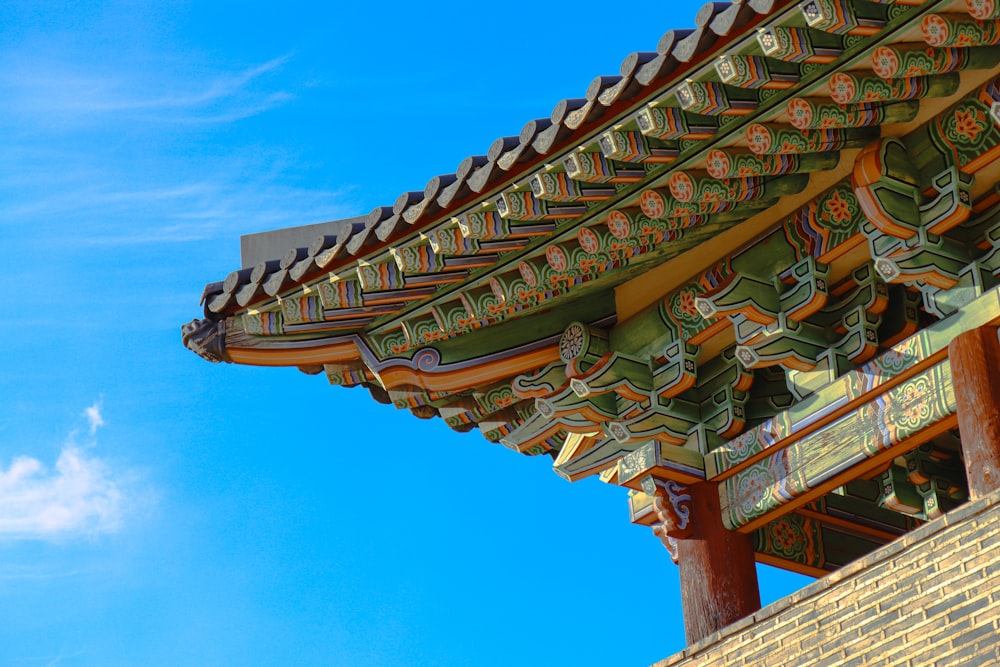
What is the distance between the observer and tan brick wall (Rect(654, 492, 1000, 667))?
5.88 metres

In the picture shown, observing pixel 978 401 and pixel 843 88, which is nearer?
pixel 843 88

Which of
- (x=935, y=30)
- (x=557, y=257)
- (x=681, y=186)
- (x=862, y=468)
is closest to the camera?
(x=935, y=30)

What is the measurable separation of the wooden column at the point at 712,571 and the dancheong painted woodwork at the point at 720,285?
0.09ft

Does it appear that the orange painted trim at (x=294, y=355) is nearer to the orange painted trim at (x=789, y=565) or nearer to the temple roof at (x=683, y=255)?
the temple roof at (x=683, y=255)

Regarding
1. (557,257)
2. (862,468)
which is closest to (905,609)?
(862,468)

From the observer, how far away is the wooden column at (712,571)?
25.1ft

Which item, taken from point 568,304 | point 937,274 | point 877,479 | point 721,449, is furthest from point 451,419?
point 937,274

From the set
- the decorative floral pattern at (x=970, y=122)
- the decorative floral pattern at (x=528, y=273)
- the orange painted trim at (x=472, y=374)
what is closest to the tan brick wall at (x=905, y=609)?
the decorative floral pattern at (x=970, y=122)

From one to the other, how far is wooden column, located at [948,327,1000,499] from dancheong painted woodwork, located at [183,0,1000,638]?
0.05 ft

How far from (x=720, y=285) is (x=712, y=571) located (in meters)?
1.34

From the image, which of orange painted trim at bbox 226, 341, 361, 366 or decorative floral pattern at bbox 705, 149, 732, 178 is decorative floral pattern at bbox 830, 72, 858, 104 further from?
orange painted trim at bbox 226, 341, 361, 366

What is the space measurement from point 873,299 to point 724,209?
30.8 inches

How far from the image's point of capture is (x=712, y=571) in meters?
7.77

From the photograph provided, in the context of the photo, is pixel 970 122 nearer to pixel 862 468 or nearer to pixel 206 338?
pixel 862 468
